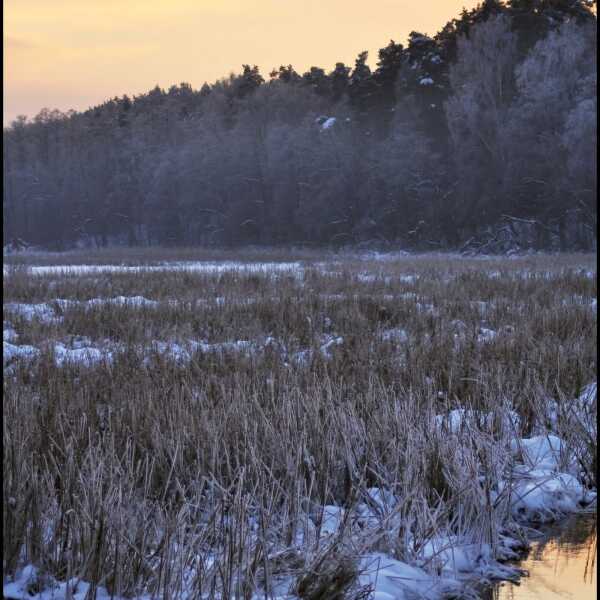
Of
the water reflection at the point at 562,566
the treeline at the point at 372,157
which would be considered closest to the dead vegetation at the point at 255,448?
the water reflection at the point at 562,566

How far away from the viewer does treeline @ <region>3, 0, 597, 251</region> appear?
37938mm

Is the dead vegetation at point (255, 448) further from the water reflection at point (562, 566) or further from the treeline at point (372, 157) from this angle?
the treeline at point (372, 157)

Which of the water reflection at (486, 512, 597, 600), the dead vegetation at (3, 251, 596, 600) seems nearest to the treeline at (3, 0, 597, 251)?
the dead vegetation at (3, 251, 596, 600)

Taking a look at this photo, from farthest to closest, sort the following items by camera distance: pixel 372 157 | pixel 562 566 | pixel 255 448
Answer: pixel 372 157 < pixel 255 448 < pixel 562 566

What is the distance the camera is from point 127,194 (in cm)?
6756

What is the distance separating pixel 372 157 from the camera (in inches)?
1973

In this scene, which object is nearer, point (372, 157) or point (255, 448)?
point (255, 448)

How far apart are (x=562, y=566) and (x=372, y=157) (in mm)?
48441

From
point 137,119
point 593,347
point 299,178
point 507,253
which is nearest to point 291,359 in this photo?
point 593,347

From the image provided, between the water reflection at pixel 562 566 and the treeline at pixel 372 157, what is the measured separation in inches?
1278

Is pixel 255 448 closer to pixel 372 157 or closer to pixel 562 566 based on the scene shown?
pixel 562 566

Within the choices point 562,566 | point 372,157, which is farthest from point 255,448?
point 372,157

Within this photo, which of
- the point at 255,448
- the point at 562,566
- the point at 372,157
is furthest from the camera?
the point at 372,157

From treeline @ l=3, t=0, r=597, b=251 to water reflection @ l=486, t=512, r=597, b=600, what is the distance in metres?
32.5
